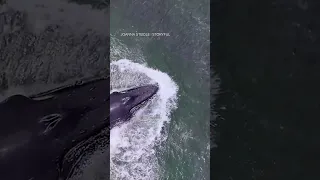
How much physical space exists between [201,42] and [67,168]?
0.89 m

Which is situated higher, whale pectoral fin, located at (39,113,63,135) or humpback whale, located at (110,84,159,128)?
humpback whale, located at (110,84,159,128)

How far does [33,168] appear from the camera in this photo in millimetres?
1587

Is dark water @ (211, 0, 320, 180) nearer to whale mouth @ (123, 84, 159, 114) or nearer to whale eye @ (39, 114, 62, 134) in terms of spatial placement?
whale mouth @ (123, 84, 159, 114)

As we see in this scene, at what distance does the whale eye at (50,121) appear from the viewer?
5.22 feet

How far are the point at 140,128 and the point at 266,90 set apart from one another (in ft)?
2.11

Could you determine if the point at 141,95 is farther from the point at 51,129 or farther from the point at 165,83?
the point at 51,129

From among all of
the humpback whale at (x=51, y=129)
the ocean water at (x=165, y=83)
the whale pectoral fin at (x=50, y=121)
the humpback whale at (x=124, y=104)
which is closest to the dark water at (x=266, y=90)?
the ocean water at (x=165, y=83)

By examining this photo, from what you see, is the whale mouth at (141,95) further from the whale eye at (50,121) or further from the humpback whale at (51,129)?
the whale eye at (50,121)

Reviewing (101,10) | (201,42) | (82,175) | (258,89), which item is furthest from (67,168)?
(258,89)

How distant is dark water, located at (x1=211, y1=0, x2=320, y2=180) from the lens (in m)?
1.64

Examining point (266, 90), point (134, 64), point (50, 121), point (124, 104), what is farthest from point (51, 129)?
point (266, 90)

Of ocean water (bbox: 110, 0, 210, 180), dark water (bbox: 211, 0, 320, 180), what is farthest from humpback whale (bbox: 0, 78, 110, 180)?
dark water (bbox: 211, 0, 320, 180)

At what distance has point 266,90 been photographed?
1.66m

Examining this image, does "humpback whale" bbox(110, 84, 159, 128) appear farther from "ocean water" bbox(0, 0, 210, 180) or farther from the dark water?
the dark water
